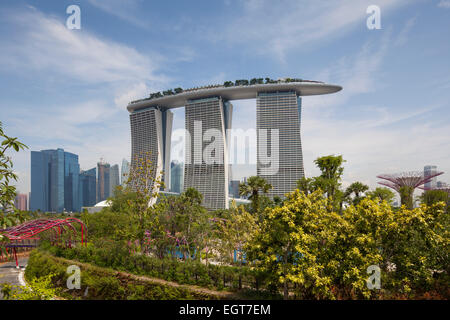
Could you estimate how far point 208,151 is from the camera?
8300 centimetres

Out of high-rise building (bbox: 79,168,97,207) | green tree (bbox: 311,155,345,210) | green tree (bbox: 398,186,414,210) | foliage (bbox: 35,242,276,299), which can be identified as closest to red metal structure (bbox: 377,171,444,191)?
green tree (bbox: 398,186,414,210)

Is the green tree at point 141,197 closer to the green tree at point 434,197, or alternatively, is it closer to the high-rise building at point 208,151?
the green tree at point 434,197

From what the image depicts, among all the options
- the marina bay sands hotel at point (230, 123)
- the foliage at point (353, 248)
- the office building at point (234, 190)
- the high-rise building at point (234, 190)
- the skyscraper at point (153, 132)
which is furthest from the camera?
the high-rise building at point (234, 190)

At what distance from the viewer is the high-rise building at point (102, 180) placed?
158 metres

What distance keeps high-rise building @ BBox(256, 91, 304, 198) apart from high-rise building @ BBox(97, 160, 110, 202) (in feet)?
380

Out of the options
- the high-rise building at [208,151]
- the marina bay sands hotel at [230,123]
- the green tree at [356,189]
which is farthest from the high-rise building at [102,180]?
the green tree at [356,189]

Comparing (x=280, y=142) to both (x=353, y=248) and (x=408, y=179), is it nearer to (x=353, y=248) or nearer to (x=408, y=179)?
(x=408, y=179)

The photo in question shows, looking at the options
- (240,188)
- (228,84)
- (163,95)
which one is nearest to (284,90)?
(228,84)

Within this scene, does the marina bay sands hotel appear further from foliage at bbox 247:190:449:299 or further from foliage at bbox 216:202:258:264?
foliage at bbox 247:190:449:299

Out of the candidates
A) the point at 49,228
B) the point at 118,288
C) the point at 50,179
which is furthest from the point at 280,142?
the point at 50,179

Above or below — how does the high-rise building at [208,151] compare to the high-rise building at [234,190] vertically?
above

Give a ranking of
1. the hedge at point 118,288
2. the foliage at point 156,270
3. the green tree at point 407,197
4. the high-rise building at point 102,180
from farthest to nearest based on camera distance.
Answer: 1. the high-rise building at point 102,180
2. the green tree at point 407,197
3. the foliage at point 156,270
4. the hedge at point 118,288

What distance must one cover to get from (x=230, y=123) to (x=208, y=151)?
12.3m

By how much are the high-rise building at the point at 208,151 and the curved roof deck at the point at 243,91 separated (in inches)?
83.2
